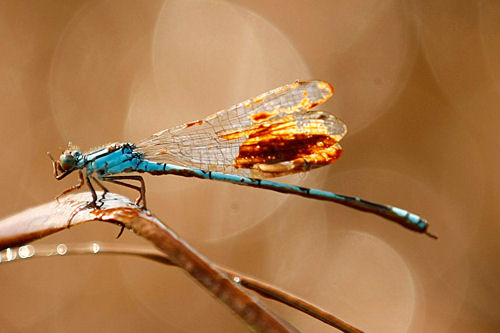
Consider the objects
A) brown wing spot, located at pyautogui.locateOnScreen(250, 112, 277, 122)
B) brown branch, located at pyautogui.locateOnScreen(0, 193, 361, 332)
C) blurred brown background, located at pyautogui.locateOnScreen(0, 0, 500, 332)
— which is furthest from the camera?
blurred brown background, located at pyautogui.locateOnScreen(0, 0, 500, 332)

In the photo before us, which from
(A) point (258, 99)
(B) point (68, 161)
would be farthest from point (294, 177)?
(B) point (68, 161)

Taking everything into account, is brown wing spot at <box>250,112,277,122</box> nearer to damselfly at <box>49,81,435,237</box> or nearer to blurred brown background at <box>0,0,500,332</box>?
damselfly at <box>49,81,435,237</box>

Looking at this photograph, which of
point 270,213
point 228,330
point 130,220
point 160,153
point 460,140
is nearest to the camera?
point 130,220

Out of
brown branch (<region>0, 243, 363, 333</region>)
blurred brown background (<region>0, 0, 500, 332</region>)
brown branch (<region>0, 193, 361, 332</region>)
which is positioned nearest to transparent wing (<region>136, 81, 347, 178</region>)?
brown branch (<region>0, 193, 361, 332</region>)

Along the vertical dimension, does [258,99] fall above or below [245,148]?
above

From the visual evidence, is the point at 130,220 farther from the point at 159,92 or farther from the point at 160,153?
the point at 159,92

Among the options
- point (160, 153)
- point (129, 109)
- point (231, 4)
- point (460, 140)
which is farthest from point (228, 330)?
point (231, 4)

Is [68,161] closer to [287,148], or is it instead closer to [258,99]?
[258,99]
